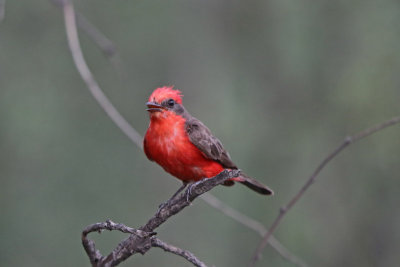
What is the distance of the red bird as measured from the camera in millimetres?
5023

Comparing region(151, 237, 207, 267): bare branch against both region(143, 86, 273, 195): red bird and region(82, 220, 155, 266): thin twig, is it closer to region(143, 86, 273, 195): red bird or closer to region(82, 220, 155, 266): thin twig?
region(82, 220, 155, 266): thin twig

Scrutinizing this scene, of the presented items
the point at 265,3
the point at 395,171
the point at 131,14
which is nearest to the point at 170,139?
the point at 395,171

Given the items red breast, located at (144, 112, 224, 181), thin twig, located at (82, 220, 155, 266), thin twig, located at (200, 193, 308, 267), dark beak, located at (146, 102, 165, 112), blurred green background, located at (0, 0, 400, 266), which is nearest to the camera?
thin twig, located at (82, 220, 155, 266)

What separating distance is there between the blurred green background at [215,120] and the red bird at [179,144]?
97.4 inches

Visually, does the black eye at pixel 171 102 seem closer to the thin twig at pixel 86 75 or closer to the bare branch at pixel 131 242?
the thin twig at pixel 86 75

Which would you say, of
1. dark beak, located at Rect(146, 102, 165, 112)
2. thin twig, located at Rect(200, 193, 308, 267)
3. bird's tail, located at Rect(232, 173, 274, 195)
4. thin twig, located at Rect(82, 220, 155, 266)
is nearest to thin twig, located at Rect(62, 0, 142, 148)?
thin twig, located at Rect(200, 193, 308, 267)

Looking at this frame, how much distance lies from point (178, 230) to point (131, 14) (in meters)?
3.50

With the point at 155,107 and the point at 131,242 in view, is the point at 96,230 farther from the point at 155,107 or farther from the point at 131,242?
the point at 155,107

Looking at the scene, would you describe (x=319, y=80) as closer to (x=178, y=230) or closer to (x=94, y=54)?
(x=178, y=230)

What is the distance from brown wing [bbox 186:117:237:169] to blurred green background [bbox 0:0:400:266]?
238 cm

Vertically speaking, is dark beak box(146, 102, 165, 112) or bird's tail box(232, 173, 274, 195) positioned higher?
dark beak box(146, 102, 165, 112)

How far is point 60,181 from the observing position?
352 inches

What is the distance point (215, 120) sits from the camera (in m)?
9.47

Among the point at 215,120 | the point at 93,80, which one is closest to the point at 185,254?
the point at 93,80
